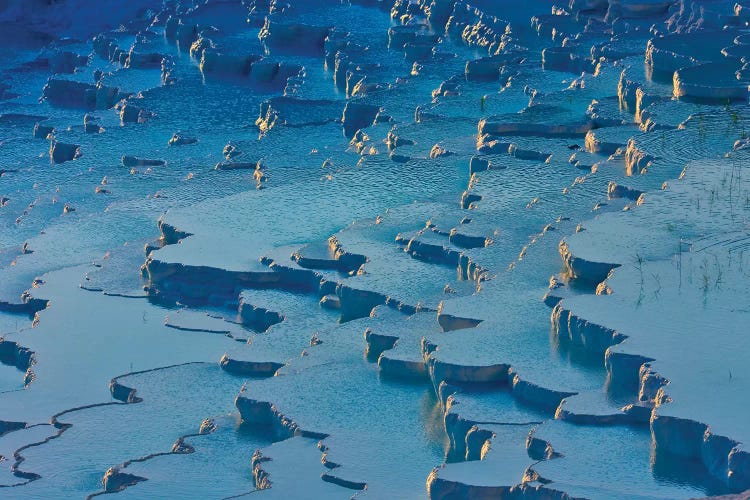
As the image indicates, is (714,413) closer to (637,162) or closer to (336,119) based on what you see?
(637,162)

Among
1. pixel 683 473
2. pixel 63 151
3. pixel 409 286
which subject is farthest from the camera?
pixel 63 151

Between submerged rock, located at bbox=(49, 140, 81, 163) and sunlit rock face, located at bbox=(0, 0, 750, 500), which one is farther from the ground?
sunlit rock face, located at bbox=(0, 0, 750, 500)

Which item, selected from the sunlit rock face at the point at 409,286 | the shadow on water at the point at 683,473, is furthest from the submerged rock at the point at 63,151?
the shadow on water at the point at 683,473

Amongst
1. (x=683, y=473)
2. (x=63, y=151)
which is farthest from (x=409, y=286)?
(x=63, y=151)

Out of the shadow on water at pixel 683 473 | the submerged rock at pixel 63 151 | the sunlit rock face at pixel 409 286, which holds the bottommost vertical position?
the submerged rock at pixel 63 151

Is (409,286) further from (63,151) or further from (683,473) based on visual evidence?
(63,151)

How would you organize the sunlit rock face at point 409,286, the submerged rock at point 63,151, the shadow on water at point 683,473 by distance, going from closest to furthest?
the shadow on water at point 683,473
the sunlit rock face at point 409,286
the submerged rock at point 63,151

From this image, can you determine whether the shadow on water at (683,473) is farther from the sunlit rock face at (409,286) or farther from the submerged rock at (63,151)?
the submerged rock at (63,151)

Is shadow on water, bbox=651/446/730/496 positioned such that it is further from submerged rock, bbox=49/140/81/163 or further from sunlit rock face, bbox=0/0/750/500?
submerged rock, bbox=49/140/81/163

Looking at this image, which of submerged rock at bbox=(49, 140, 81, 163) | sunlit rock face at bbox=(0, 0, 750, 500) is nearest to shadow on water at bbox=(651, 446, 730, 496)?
sunlit rock face at bbox=(0, 0, 750, 500)
